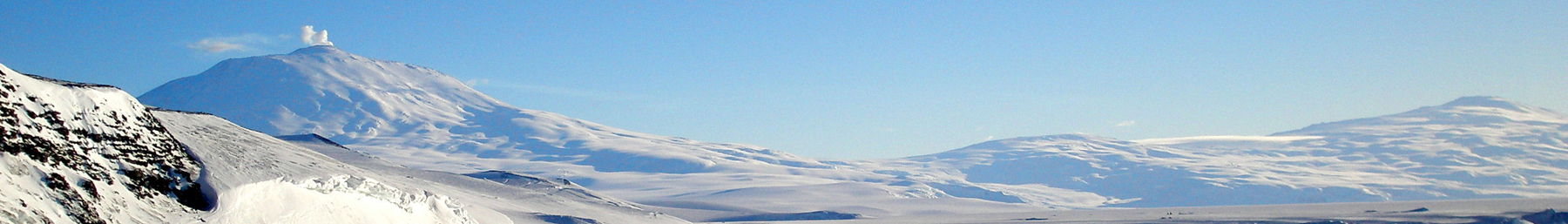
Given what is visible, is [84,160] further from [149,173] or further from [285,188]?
[285,188]

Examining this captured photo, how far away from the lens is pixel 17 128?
45.3 feet

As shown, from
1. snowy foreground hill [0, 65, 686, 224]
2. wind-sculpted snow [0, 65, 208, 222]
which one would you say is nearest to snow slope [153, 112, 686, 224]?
snowy foreground hill [0, 65, 686, 224]

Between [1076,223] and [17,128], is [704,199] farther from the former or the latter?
[17,128]

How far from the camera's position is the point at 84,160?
14602mm

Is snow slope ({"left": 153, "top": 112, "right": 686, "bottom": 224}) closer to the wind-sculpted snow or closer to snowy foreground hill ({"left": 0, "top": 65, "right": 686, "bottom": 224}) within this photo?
snowy foreground hill ({"left": 0, "top": 65, "right": 686, "bottom": 224})

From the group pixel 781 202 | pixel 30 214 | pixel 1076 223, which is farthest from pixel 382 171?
pixel 781 202

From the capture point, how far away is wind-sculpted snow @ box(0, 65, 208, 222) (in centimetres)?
1295

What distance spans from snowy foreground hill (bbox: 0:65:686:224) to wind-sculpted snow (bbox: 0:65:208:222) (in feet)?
0.06

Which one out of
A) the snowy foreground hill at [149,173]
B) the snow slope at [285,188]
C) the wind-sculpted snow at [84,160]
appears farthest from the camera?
the snow slope at [285,188]

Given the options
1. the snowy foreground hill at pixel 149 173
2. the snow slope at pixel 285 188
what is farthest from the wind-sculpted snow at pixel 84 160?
the snow slope at pixel 285 188

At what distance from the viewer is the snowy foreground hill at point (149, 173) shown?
1334 centimetres

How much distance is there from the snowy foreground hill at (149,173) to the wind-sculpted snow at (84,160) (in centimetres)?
2

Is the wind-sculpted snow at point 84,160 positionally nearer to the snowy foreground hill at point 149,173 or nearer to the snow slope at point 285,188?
the snowy foreground hill at point 149,173

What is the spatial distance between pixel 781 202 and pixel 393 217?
486 ft
